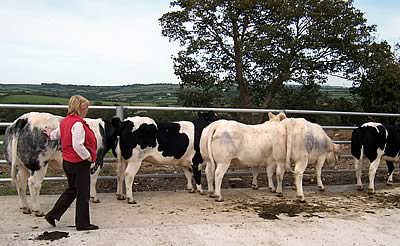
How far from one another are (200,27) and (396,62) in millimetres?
6879

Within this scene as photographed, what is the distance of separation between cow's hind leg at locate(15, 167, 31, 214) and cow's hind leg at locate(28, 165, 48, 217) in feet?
0.66

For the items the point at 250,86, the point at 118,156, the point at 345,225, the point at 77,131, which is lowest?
the point at 345,225

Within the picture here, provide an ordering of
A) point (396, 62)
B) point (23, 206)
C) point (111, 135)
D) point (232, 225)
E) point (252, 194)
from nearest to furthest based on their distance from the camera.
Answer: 1. point (232, 225)
2. point (23, 206)
3. point (111, 135)
4. point (252, 194)
5. point (396, 62)

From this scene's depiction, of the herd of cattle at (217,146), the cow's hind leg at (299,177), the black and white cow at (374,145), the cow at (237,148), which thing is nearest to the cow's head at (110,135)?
the herd of cattle at (217,146)

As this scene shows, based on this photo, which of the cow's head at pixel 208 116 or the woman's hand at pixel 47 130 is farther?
the cow's head at pixel 208 116

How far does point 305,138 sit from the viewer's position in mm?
7676

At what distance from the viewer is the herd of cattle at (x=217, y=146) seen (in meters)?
7.16

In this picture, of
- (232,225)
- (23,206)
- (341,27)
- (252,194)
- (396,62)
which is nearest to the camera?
(232,225)

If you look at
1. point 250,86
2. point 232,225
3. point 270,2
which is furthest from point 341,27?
point 232,225

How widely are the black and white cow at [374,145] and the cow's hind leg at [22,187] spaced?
5.51 meters

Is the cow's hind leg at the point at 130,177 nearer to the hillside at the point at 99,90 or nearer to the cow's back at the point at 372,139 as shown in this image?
the cow's back at the point at 372,139

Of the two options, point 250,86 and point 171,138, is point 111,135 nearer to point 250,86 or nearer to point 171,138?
point 171,138

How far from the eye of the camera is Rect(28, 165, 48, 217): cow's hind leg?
6.04 metres

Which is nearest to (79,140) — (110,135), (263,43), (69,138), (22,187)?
(69,138)
